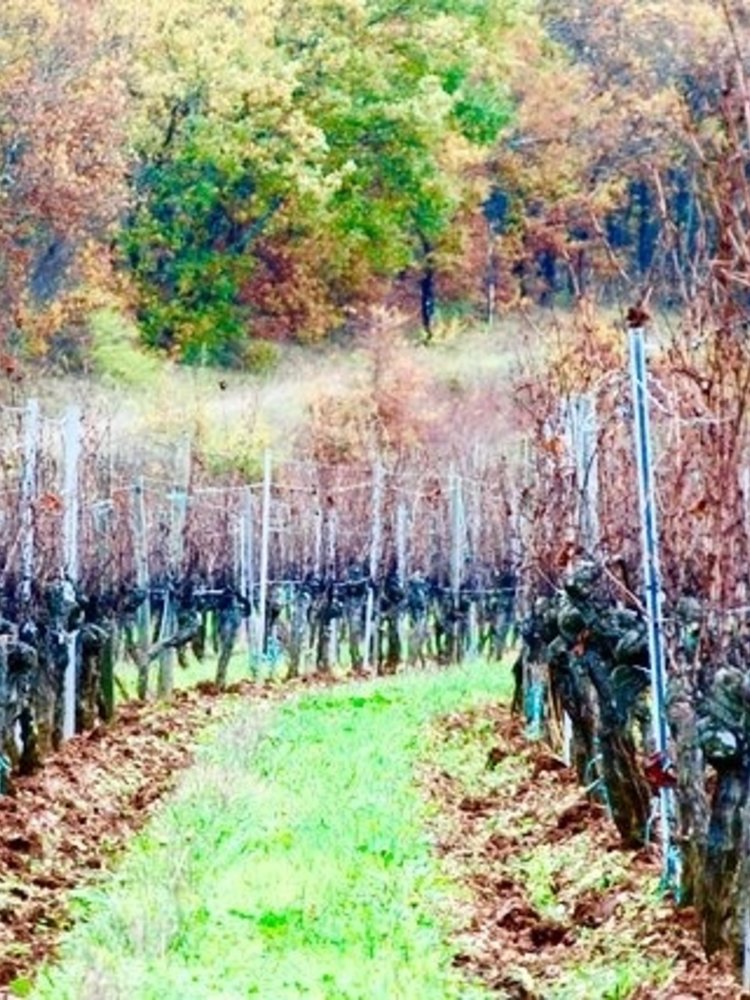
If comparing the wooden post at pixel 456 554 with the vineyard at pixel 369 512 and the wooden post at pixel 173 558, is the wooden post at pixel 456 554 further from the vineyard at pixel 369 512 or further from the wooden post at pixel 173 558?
the wooden post at pixel 173 558

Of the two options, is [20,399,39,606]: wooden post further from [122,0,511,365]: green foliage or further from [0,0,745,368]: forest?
[122,0,511,365]: green foliage

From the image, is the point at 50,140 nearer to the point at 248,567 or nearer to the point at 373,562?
the point at 248,567

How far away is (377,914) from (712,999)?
187cm

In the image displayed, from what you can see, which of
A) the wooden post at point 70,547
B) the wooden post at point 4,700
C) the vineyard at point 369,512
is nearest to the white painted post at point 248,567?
the vineyard at point 369,512

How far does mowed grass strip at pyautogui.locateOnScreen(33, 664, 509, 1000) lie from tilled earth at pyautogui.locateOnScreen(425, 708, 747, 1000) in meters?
0.18

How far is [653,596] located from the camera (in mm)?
8797

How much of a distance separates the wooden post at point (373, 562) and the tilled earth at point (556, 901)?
10.9m

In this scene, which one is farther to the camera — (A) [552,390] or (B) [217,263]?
(B) [217,263]

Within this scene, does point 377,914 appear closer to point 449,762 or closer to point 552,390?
point 449,762

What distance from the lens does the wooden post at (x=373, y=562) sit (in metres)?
23.8

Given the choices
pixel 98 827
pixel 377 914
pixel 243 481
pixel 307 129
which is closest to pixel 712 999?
pixel 377 914

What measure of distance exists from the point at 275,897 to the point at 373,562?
15.6 m

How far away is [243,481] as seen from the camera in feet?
112

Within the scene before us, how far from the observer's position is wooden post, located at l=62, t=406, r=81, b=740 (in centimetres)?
1460
